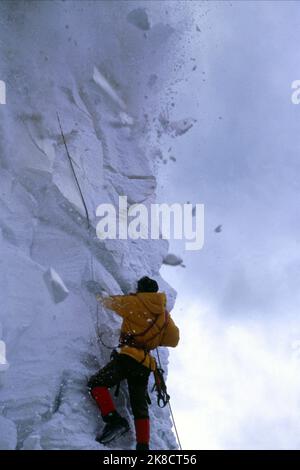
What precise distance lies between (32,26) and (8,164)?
2.14 m

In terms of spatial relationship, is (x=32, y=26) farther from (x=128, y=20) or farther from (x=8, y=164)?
(x=8, y=164)

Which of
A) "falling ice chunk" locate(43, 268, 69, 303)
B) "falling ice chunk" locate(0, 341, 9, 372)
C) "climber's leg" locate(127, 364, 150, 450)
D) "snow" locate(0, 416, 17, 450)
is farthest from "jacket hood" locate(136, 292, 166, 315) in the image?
"snow" locate(0, 416, 17, 450)

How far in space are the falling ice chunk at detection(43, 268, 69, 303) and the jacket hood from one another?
1.12m

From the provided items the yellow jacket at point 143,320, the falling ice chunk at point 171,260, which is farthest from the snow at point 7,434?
the falling ice chunk at point 171,260

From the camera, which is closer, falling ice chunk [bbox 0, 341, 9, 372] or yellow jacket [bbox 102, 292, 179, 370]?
yellow jacket [bbox 102, 292, 179, 370]

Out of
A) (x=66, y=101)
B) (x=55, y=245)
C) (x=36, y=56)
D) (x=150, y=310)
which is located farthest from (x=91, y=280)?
(x=36, y=56)

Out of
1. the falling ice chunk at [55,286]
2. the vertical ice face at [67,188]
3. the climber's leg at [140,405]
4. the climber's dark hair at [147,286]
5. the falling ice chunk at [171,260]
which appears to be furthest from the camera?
the falling ice chunk at [171,260]

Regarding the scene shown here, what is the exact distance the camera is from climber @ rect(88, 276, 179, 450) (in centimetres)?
482

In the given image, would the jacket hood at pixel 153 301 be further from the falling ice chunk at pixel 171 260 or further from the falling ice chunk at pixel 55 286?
the falling ice chunk at pixel 171 260

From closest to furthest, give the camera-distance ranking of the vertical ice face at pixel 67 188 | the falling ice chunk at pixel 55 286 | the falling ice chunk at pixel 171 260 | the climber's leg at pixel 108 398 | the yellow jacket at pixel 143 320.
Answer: the climber's leg at pixel 108 398 → the yellow jacket at pixel 143 320 → the vertical ice face at pixel 67 188 → the falling ice chunk at pixel 55 286 → the falling ice chunk at pixel 171 260

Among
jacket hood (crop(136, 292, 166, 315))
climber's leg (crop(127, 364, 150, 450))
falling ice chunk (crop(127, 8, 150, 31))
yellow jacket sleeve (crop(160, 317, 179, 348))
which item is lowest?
climber's leg (crop(127, 364, 150, 450))

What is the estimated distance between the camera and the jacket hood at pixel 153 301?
4.96m

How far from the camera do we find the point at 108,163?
728cm

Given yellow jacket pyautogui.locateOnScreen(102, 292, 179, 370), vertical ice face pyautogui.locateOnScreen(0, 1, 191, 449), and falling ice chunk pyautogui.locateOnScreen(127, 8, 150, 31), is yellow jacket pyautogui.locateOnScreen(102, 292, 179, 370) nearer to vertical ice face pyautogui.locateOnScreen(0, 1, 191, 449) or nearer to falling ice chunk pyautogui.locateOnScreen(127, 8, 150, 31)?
vertical ice face pyautogui.locateOnScreen(0, 1, 191, 449)
